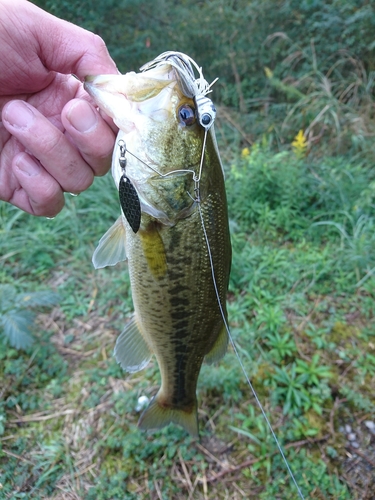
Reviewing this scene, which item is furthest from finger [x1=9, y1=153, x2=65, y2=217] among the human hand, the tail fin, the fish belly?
the tail fin

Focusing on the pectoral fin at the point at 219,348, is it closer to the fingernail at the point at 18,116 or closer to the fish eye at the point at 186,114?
the fish eye at the point at 186,114

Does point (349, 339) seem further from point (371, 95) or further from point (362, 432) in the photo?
point (371, 95)

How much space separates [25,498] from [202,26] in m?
7.40

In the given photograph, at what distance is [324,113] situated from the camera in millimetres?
4980

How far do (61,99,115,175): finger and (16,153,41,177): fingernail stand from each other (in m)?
0.23

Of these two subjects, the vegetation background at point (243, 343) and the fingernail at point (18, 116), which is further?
the vegetation background at point (243, 343)

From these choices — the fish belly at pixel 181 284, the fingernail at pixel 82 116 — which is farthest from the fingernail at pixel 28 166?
the fish belly at pixel 181 284

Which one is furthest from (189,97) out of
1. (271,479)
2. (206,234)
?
(271,479)

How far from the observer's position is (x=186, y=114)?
4.31ft

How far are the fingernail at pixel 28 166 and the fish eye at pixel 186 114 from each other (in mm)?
738

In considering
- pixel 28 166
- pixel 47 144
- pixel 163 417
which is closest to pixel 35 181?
pixel 28 166

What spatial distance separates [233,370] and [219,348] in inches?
40.7

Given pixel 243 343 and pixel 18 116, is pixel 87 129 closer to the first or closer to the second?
pixel 18 116

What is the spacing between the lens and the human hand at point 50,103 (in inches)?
57.1
